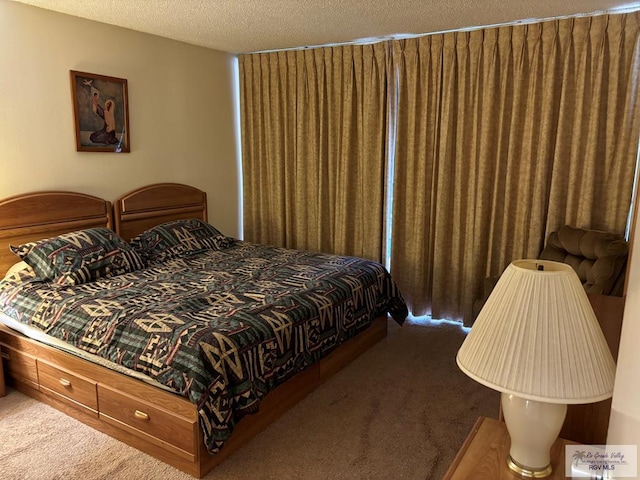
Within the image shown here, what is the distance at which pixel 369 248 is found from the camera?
4297mm

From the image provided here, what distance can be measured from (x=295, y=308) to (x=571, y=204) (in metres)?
2.14

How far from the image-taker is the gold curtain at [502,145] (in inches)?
127

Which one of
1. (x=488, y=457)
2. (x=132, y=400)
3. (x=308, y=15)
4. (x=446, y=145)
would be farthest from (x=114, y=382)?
(x=446, y=145)

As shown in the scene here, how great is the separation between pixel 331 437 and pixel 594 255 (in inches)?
78.5

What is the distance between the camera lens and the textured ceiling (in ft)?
9.89

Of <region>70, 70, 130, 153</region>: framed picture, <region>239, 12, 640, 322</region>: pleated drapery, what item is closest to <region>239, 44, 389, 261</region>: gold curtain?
<region>239, 12, 640, 322</region>: pleated drapery

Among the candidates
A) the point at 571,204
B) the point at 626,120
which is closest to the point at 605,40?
the point at 626,120

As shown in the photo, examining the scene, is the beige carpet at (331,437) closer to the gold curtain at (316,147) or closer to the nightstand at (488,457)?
the nightstand at (488,457)

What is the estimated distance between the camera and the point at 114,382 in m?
2.37

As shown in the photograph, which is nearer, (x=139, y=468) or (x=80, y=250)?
(x=139, y=468)

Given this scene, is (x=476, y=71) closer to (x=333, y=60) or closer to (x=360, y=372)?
(x=333, y=60)

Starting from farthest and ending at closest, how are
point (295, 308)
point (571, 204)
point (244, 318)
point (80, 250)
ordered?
point (571, 204) → point (80, 250) → point (295, 308) → point (244, 318)

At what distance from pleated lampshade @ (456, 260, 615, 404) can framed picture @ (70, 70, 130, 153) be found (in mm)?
3371

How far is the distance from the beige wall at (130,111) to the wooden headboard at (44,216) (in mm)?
95
